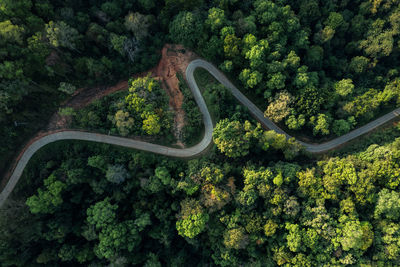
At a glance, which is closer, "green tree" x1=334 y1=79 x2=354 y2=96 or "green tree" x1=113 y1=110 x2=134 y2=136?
"green tree" x1=113 y1=110 x2=134 y2=136

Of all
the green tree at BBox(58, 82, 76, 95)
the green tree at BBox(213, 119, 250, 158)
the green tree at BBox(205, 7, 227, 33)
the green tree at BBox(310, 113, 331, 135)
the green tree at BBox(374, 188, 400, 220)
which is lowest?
the green tree at BBox(374, 188, 400, 220)

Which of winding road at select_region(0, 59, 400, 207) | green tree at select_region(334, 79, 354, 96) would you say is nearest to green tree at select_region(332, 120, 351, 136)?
winding road at select_region(0, 59, 400, 207)

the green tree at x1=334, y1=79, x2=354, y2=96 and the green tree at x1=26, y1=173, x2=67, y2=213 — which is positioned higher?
the green tree at x1=334, y1=79, x2=354, y2=96

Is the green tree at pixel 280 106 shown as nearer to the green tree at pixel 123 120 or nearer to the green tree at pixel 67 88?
the green tree at pixel 123 120

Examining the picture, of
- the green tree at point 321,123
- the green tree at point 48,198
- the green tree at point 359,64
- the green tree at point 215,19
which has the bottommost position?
the green tree at point 48,198

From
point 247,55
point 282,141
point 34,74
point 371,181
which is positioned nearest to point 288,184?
point 282,141

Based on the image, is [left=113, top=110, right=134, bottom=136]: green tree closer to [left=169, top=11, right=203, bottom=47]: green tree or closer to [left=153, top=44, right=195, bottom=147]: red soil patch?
[left=153, top=44, right=195, bottom=147]: red soil patch

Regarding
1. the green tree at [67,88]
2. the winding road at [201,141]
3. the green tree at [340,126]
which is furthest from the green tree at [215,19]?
the green tree at [340,126]

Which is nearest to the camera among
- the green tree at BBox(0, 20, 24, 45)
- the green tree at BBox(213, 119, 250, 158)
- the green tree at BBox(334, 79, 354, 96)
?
the green tree at BBox(0, 20, 24, 45)
